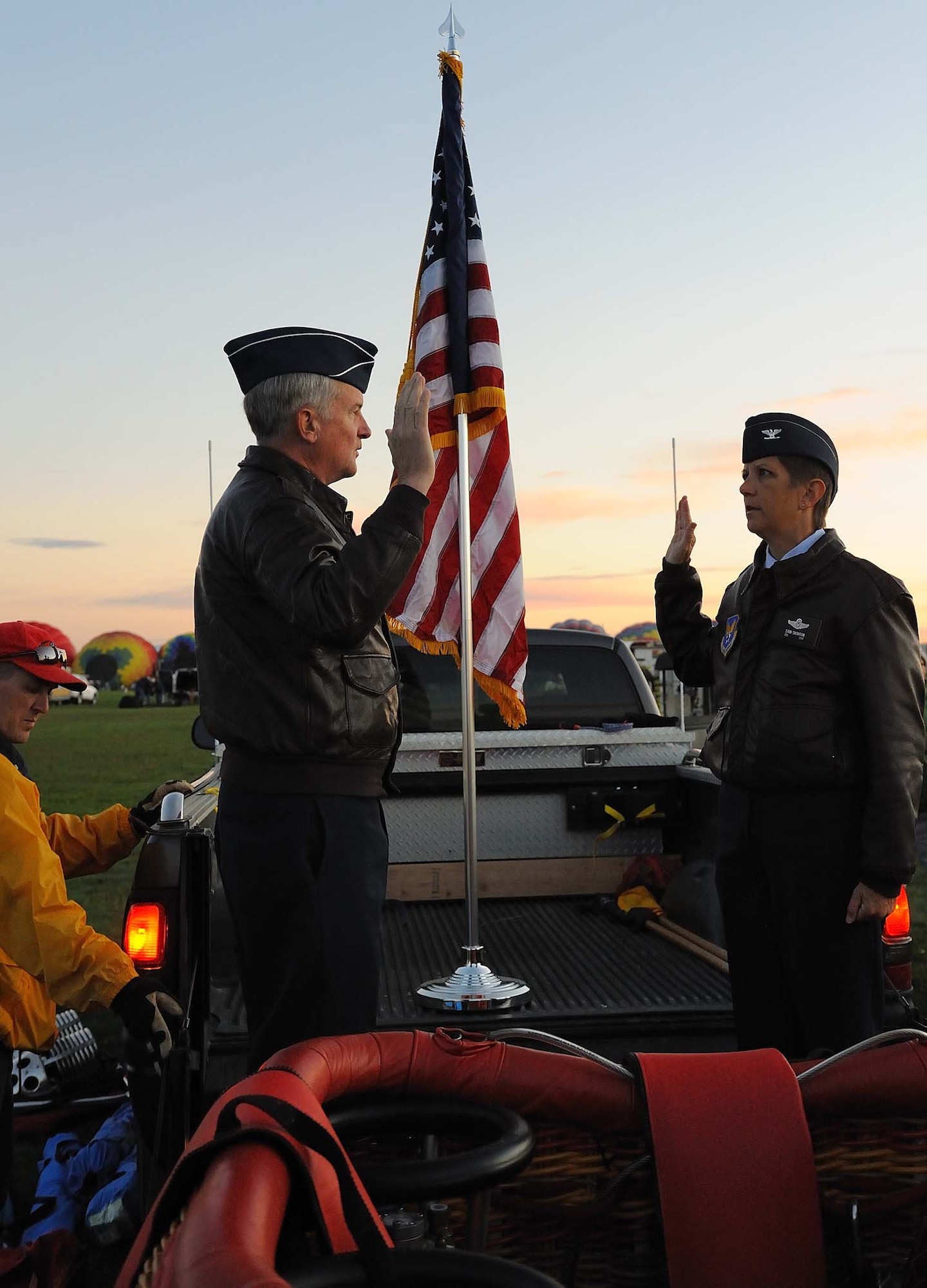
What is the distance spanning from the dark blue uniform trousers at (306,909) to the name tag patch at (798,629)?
4.07 ft

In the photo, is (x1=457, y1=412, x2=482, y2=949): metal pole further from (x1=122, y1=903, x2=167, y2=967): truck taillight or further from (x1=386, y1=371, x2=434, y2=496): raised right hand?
(x1=386, y1=371, x2=434, y2=496): raised right hand

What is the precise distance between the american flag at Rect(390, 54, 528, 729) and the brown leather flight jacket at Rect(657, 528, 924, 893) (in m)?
1.44

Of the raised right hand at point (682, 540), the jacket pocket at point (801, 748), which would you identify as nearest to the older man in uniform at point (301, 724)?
the jacket pocket at point (801, 748)

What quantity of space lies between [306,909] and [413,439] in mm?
1038

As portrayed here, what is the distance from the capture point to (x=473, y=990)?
13.0 ft

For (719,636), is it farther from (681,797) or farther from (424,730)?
(424,730)

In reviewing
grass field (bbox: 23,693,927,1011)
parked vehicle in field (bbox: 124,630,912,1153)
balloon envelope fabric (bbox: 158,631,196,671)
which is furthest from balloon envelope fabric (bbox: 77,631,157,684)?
parked vehicle in field (bbox: 124,630,912,1153)

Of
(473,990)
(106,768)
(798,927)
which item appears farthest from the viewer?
(106,768)

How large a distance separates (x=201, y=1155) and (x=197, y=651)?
1715mm

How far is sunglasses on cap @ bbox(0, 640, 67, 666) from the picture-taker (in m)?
3.43

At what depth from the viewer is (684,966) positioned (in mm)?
4453

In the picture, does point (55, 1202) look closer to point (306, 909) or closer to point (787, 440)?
point (306, 909)

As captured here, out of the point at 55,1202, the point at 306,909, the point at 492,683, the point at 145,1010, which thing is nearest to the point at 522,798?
the point at 492,683

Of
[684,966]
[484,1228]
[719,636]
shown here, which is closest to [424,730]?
[684,966]
